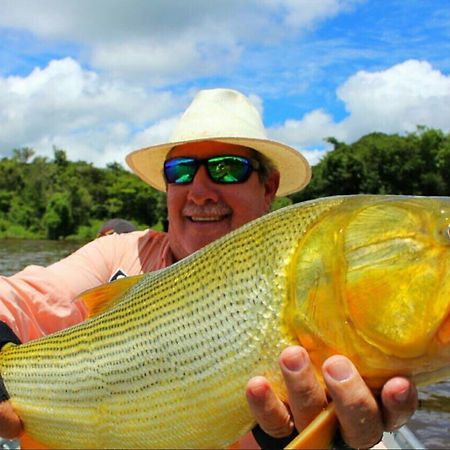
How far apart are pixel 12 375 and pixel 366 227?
→ 1869 millimetres

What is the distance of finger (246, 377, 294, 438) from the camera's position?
2131 millimetres

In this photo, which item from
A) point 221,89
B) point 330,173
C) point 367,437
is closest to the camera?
point 367,437

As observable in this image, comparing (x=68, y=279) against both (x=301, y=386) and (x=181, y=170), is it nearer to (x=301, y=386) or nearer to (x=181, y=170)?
(x=181, y=170)

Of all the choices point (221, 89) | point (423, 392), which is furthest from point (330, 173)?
point (221, 89)

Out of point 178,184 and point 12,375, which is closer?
point 12,375

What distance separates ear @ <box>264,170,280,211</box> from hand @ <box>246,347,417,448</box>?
2251 mm

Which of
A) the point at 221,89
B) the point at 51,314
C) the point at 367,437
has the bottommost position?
the point at 367,437

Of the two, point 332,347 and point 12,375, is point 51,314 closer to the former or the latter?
point 12,375

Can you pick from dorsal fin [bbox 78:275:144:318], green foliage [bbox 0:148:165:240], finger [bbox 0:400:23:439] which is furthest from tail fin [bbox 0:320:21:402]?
green foliage [bbox 0:148:165:240]

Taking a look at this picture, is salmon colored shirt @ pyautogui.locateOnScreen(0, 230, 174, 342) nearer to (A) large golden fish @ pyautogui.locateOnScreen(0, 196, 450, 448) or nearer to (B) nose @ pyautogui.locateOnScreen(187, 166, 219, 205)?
(B) nose @ pyautogui.locateOnScreen(187, 166, 219, 205)

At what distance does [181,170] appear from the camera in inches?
162

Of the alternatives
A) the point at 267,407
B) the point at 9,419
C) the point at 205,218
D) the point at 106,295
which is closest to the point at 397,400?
the point at 267,407

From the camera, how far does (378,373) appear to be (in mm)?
2055

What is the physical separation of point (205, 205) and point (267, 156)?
0.56m
